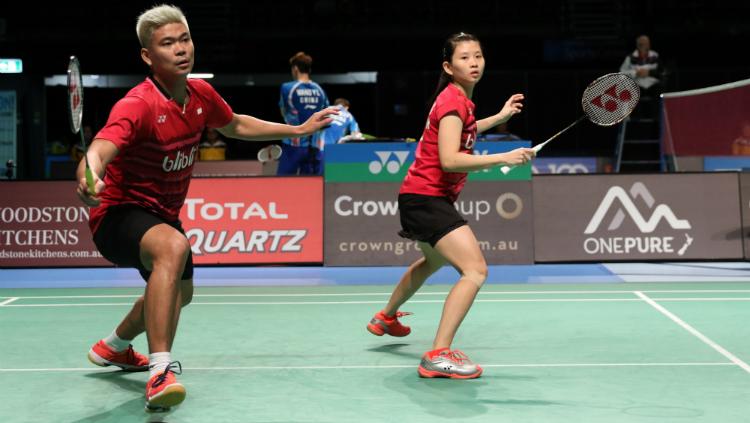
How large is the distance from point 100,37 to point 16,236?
12598 millimetres

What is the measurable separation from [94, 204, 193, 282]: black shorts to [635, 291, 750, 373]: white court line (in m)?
2.69

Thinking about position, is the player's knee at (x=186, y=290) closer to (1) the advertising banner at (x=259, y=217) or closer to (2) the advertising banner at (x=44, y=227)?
(1) the advertising banner at (x=259, y=217)

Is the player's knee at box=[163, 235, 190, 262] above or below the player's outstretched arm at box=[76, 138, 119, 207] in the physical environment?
below

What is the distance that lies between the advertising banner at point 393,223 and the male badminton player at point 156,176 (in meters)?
5.19

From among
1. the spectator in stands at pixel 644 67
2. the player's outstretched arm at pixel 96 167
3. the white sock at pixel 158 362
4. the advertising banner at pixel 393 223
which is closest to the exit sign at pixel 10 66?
the spectator in stands at pixel 644 67

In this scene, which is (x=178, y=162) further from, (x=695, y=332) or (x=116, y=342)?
(x=695, y=332)

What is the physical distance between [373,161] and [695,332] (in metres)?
4.44

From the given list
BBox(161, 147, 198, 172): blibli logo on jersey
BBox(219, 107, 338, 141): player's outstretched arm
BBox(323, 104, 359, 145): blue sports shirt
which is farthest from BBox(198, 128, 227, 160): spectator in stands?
BBox(161, 147, 198, 172): blibli logo on jersey

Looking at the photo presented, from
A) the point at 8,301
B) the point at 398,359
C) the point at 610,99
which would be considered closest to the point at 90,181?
the point at 398,359

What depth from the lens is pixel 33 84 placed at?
2231 centimetres

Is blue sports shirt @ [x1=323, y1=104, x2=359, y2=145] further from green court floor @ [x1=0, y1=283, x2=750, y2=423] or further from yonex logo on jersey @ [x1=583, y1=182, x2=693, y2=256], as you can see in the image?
green court floor @ [x1=0, y1=283, x2=750, y2=423]

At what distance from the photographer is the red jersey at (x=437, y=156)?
4605 millimetres

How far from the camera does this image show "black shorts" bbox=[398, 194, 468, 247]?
463 cm

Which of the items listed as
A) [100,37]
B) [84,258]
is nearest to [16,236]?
[84,258]
